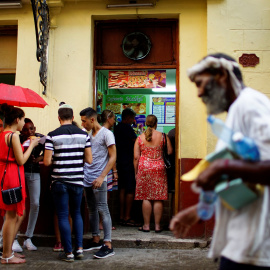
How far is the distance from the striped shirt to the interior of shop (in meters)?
2.13

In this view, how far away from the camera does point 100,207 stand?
224 inches

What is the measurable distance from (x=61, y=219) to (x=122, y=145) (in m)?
2.38

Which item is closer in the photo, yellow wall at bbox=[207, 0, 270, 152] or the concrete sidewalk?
the concrete sidewalk

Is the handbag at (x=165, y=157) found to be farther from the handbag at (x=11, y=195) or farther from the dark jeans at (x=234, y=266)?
the dark jeans at (x=234, y=266)

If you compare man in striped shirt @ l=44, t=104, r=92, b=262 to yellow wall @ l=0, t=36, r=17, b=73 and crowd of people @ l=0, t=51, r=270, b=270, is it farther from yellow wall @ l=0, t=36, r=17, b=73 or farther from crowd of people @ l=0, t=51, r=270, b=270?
yellow wall @ l=0, t=36, r=17, b=73

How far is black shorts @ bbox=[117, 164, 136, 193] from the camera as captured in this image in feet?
24.1

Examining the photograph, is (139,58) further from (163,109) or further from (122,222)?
(122,222)

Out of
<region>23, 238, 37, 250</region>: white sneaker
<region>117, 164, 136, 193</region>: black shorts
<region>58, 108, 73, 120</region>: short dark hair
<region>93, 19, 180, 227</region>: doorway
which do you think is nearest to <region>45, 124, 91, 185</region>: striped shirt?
<region>58, 108, 73, 120</region>: short dark hair

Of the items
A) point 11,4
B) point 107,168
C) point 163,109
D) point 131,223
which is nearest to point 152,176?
point 131,223

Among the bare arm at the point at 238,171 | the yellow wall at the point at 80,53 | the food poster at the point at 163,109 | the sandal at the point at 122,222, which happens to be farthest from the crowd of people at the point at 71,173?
the bare arm at the point at 238,171

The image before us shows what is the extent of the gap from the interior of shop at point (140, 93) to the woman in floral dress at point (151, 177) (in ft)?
2.95

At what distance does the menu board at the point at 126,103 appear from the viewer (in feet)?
27.0

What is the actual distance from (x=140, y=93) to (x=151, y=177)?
2.05 metres

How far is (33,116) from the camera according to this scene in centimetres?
694
